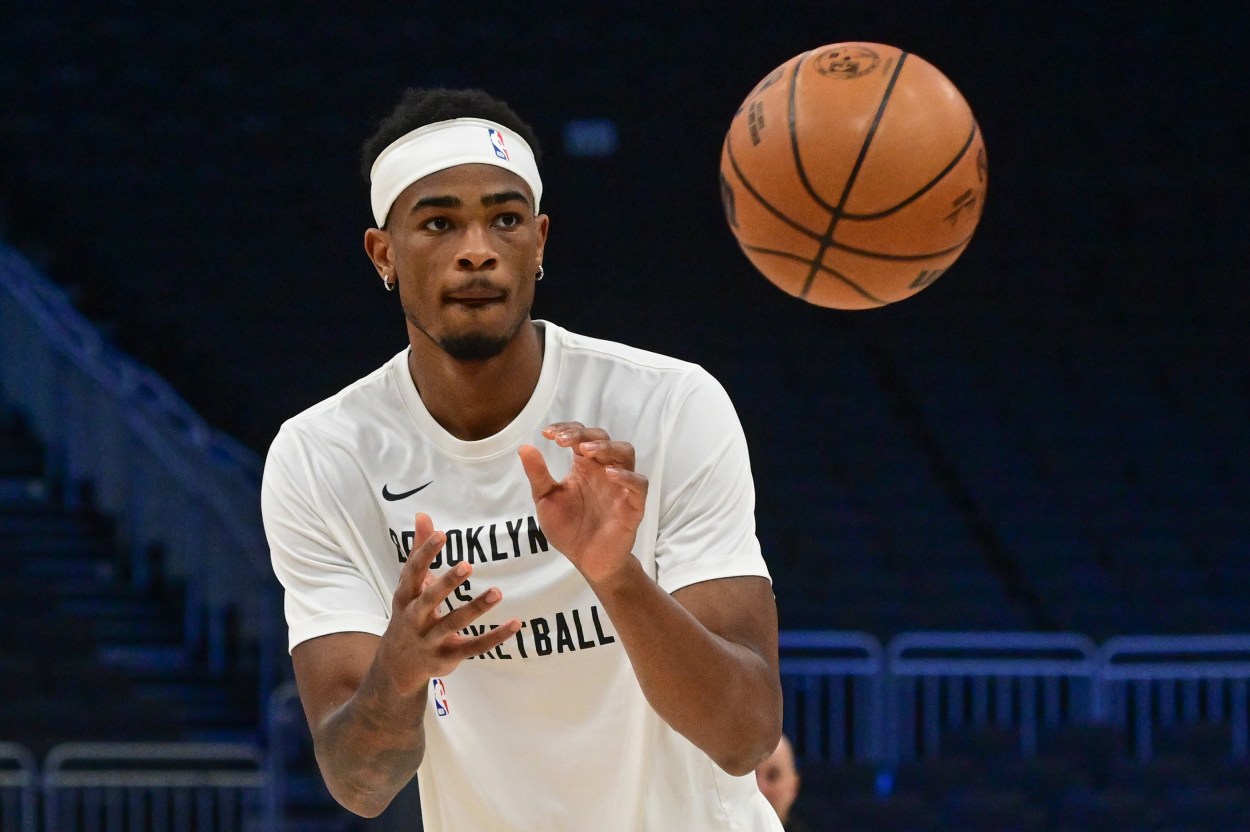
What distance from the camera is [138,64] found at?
616 inches

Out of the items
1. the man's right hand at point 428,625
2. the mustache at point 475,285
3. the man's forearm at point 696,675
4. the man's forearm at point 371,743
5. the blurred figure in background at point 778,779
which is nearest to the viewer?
the man's right hand at point 428,625

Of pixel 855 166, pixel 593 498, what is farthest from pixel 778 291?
pixel 593 498

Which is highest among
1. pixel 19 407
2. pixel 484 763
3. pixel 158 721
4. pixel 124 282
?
pixel 124 282

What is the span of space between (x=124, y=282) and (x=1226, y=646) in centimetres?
850

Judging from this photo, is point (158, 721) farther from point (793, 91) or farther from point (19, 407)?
point (793, 91)

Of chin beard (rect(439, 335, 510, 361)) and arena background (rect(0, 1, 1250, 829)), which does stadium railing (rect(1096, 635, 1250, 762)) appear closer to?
arena background (rect(0, 1, 1250, 829))

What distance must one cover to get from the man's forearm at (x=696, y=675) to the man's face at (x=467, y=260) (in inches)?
24.3

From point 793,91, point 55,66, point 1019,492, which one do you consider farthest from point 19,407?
point 793,91

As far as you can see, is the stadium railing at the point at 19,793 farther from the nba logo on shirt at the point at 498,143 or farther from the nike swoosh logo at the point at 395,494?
the nba logo on shirt at the point at 498,143

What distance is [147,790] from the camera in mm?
8688

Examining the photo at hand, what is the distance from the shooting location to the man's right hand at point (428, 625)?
99.9 inches

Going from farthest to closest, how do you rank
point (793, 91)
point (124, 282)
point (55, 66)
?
point (55, 66) → point (124, 282) → point (793, 91)

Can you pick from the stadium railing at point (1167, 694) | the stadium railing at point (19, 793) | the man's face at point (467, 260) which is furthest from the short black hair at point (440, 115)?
the stadium railing at point (1167, 694)

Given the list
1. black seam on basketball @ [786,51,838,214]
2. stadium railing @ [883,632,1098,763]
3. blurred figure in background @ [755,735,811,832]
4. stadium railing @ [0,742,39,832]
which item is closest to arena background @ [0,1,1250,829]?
stadium railing @ [883,632,1098,763]
